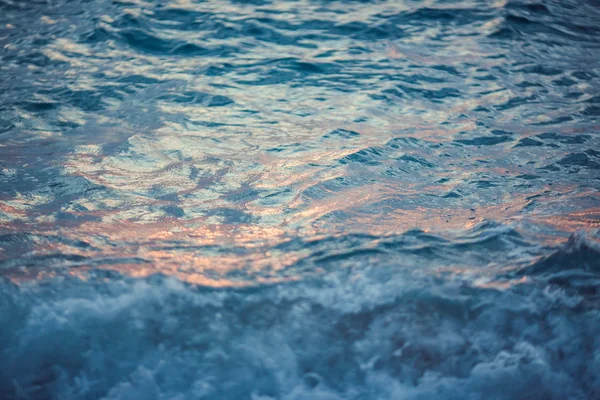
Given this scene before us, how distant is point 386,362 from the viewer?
2.64m

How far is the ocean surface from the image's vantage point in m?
2.63

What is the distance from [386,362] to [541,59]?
546 cm

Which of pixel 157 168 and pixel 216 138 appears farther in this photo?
pixel 216 138

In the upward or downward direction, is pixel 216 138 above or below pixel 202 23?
below

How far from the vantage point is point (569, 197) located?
3.90 meters

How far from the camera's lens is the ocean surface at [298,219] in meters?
2.63

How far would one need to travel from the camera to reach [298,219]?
11.9 feet

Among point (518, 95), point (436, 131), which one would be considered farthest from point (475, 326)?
point (518, 95)

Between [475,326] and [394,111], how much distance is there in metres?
3.19

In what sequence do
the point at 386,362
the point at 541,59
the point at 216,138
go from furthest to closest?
the point at 541,59 < the point at 216,138 < the point at 386,362

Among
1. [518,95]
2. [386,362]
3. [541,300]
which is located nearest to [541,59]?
[518,95]

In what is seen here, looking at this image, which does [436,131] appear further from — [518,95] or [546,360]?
[546,360]

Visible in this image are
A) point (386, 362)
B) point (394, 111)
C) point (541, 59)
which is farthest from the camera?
point (541, 59)

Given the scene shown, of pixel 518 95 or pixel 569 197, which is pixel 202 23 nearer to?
pixel 518 95
